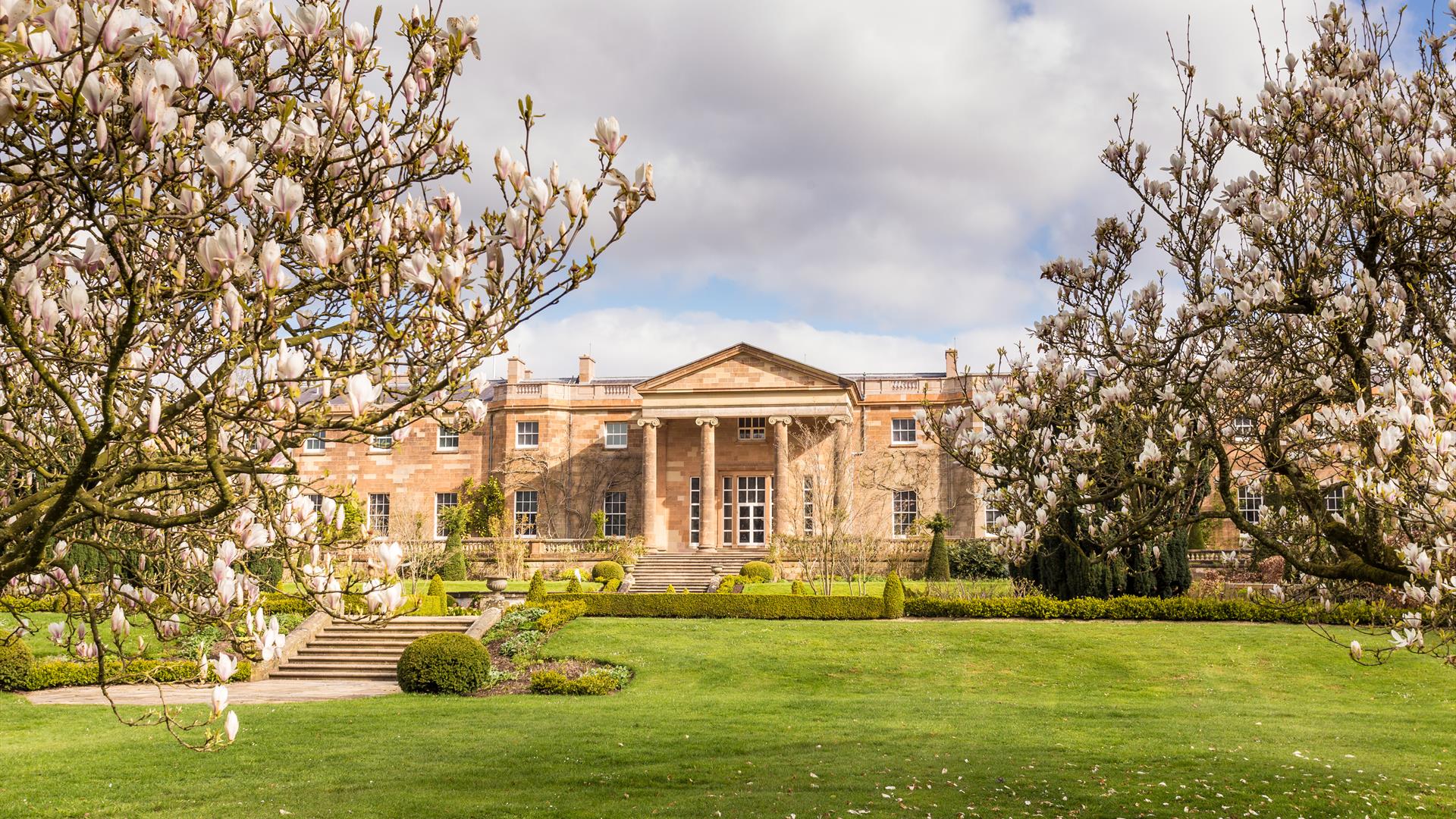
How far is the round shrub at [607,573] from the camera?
111 feet

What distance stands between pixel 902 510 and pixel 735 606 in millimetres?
15595

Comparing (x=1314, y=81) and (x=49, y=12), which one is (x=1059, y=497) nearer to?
(x=1314, y=81)

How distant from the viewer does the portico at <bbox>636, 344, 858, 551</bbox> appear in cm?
3747

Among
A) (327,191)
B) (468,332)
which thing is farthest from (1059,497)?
(327,191)

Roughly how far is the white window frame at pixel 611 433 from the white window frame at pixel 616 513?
1.77m

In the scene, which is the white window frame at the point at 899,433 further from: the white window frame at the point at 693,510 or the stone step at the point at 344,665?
the stone step at the point at 344,665

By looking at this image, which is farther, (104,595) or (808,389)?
(808,389)

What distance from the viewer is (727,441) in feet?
131

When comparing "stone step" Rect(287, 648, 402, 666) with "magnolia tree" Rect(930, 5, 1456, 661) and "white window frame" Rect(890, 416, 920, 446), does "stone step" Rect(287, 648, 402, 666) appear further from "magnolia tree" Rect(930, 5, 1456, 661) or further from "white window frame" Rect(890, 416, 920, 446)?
"white window frame" Rect(890, 416, 920, 446)

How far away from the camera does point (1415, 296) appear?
249 inches

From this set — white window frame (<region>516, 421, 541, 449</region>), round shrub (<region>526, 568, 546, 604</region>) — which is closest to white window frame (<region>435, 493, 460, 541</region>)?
white window frame (<region>516, 421, 541, 449</region>)

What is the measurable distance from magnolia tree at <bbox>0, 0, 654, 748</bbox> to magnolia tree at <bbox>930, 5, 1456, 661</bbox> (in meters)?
4.29

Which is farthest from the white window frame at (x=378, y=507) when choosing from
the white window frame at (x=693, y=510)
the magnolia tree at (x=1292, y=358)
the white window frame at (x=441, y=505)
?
the magnolia tree at (x=1292, y=358)

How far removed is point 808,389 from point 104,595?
32.9m
